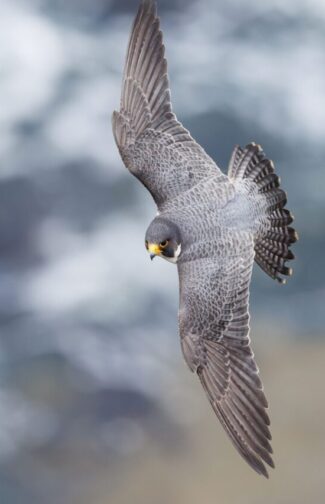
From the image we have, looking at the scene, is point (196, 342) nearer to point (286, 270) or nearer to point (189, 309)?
point (189, 309)

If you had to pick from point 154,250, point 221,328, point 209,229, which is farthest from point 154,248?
point 221,328

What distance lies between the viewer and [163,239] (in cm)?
881

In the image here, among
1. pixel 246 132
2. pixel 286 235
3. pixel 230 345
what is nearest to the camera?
pixel 230 345

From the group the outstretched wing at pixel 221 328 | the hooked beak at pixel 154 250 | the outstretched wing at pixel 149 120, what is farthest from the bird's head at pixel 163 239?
the outstretched wing at pixel 149 120

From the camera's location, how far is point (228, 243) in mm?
9125

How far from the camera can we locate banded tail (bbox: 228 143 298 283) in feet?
31.9

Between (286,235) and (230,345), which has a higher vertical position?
(286,235)

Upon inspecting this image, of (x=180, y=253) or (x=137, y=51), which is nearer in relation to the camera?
(x=180, y=253)

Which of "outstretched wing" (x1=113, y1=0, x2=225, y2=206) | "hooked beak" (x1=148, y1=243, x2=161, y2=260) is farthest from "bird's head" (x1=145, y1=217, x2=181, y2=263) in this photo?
"outstretched wing" (x1=113, y1=0, x2=225, y2=206)

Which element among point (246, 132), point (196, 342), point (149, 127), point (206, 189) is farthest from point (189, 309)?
point (246, 132)

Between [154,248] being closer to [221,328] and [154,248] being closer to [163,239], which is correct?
[163,239]

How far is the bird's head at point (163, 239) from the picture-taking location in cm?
883

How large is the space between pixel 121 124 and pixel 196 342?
2478 mm

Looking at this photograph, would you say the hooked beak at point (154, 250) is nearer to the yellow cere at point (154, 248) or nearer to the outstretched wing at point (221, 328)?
the yellow cere at point (154, 248)
